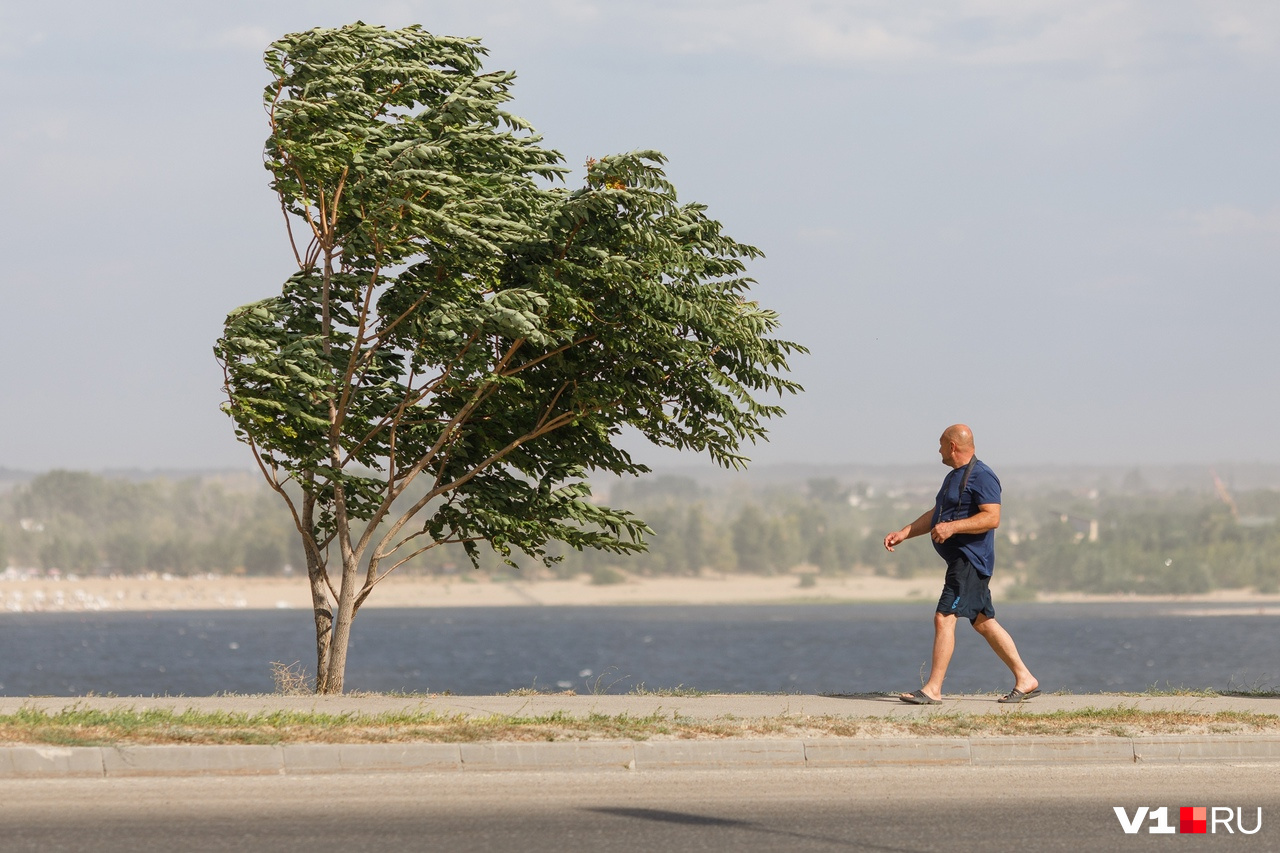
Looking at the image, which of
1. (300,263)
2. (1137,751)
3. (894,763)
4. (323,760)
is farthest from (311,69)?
(1137,751)

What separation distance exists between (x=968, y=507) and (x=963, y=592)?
24.5 inches

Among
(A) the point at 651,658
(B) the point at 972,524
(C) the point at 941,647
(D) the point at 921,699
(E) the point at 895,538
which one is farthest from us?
(A) the point at 651,658

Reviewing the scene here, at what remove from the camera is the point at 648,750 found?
29.7 feet

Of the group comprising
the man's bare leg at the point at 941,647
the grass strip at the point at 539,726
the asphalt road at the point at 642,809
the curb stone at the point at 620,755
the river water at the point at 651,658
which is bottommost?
the river water at the point at 651,658

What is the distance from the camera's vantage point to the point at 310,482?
1319 centimetres

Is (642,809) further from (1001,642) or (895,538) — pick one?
(1001,642)

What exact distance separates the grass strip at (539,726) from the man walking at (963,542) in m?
0.61

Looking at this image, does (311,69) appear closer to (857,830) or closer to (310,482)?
(310,482)

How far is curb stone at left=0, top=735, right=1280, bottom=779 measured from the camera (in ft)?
27.9

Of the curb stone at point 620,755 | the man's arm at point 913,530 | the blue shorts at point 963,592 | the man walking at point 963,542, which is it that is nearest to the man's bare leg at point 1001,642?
the man walking at point 963,542

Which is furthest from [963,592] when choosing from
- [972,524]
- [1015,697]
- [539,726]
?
[539,726]

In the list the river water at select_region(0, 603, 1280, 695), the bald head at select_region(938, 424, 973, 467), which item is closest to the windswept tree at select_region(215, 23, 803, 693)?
the bald head at select_region(938, 424, 973, 467)

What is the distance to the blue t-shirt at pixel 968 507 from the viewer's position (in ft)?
34.4

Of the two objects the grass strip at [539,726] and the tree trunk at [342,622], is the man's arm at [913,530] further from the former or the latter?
the tree trunk at [342,622]
